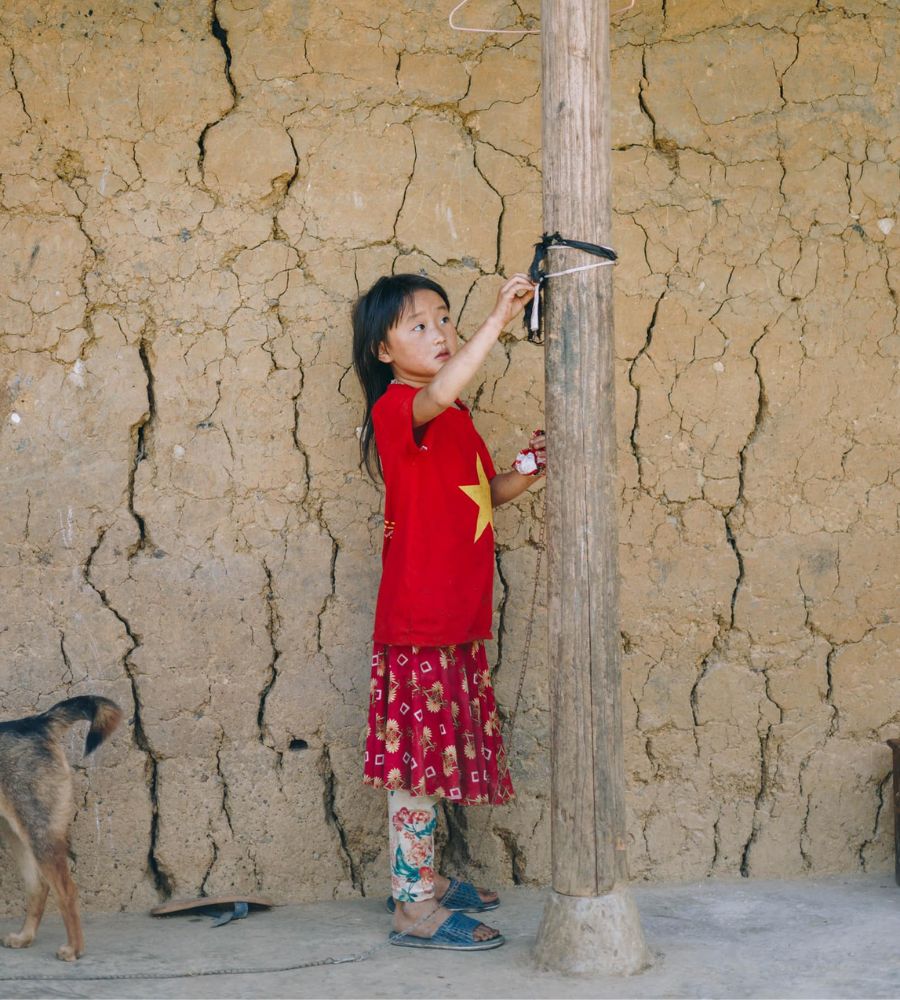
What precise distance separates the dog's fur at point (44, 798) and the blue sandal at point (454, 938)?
812mm

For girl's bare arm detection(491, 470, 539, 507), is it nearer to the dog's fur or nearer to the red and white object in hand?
the red and white object in hand

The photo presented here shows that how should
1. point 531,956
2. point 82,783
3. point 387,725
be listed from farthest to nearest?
point 82,783
point 387,725
point 531,956

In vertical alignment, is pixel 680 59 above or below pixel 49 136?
above

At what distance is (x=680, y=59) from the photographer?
13.0 ft

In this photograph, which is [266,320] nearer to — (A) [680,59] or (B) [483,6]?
(B) [483,6]

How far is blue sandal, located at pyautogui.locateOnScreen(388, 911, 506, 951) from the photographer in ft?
11.1

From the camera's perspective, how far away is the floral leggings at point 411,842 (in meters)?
3.50

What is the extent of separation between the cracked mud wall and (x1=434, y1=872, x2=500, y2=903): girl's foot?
0.12 metres

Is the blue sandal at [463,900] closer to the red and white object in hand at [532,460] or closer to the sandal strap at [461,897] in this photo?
the sandal strap at [461,897]

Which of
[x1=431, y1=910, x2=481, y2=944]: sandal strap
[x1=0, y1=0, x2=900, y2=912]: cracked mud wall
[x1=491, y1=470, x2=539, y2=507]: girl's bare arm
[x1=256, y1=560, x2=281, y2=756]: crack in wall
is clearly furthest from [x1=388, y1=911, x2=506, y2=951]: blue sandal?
[x1=491, y1=470, x2=539, y2=507]: girl's bare arm

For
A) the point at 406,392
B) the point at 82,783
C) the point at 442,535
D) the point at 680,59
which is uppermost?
the point at 680,59

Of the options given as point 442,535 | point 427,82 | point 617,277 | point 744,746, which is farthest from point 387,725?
point 427,82

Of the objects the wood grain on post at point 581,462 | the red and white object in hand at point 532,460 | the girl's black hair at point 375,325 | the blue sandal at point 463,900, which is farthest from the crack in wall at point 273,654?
the wood grain on post at point 581,462

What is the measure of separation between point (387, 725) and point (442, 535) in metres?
0.51
